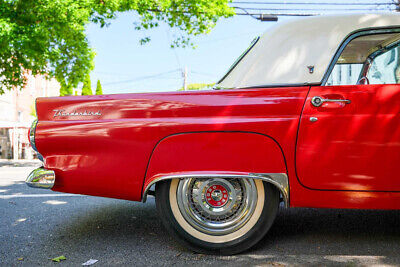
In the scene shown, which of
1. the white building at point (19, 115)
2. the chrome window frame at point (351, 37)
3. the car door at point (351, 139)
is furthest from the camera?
the white building at point (19, 115)

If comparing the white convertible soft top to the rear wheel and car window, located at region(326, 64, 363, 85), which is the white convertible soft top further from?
the rear wheel

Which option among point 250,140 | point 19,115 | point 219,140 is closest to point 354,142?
point 250,140

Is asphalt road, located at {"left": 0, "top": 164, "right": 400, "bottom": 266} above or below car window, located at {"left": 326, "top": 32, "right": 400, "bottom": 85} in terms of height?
below

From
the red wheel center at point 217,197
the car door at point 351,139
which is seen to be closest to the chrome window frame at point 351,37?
the car door at point 351,139

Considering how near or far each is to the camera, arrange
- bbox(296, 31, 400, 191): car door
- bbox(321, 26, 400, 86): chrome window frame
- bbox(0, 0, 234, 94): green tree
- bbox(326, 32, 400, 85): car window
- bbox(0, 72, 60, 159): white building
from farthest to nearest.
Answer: bbox(0, 72, 60, 159): white building
bbox(0, 0, 234, 94): green tree
bbox(326, 32, 400, 85): car window
bbox(321, 26, 400, 86): chrome window frame
bbox(296, 31, 400, 191): car door

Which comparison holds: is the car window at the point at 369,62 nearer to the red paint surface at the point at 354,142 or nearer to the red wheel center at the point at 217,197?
the red paint surface at the point at 354,142

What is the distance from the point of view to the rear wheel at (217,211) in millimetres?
2232

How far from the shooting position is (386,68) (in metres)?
2.46

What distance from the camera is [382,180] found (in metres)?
2.09

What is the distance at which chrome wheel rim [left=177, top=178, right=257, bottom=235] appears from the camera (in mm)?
2277

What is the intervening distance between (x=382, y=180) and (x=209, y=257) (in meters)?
1.26

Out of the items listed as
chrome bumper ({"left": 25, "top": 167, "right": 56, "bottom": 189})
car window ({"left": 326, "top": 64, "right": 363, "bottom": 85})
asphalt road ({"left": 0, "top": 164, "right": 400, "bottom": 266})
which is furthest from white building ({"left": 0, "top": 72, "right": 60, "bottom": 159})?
car window ({"left": 326, "top": 64, "right": 363, "bottom": 85})

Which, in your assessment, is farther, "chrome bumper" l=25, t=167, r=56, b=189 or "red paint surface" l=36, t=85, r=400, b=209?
"chrome bumper" l=25, t=167, r=56, b=189

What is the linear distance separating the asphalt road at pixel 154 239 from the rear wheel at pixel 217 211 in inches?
4.1
